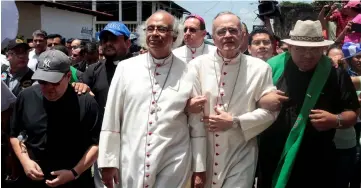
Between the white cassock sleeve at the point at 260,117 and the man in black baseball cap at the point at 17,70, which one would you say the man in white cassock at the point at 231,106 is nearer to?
the white cassock sleeve at the point at 260,117

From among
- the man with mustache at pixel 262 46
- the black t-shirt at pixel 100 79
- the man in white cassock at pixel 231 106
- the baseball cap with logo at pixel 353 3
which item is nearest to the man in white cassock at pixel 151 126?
the man in white cassock at pixel 231 106

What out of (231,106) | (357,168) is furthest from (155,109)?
(357,168)

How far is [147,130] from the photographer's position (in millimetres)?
3535

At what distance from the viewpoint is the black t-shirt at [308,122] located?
3.73 meters

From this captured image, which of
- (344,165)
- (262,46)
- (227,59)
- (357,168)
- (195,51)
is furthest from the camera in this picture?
(195,51)

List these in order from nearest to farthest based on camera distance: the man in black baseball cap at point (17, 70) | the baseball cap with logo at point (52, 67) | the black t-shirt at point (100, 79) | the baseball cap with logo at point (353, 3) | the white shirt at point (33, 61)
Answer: the baseball cap with logo at point (52, 67) → the black t-shirt at point (100, 79) → the man in black baseball cap at point (17, 70) → the baseball cap with logo at point (353, 3) → the white shirt at point (33, 61)

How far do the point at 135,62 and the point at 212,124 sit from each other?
0.79 metres

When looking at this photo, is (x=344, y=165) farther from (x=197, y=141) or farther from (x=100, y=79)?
(x=100, y=79)

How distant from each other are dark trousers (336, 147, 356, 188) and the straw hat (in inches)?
54.2

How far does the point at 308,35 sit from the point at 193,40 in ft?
6.74

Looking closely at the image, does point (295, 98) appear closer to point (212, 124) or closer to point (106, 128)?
point (212, 124)

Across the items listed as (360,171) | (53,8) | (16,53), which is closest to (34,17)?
(53,8)

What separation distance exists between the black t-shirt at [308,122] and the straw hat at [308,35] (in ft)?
0.79

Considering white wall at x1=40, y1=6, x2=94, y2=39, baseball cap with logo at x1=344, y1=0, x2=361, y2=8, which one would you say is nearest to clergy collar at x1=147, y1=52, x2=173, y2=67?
baseball cap with logo at x1=344, y1=0, x2=361, y2=8
